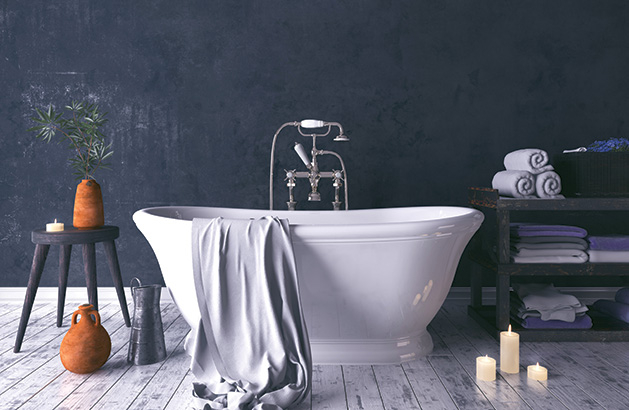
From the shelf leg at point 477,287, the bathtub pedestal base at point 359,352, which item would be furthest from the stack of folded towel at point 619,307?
the bathtub pedestal base at point 359,352

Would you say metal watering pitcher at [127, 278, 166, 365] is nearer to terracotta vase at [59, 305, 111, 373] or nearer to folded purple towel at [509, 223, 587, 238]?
terracotta vase at [59, 305, 111, 373]

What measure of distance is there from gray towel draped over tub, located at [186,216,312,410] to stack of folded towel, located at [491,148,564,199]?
1.27 metres

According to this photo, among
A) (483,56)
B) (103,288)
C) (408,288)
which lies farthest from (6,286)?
(483,56)

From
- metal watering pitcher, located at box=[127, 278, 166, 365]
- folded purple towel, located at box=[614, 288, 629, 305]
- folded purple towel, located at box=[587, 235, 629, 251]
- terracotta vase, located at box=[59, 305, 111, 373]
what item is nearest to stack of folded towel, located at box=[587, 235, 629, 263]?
folded purple towel, located at box=[587, 235, 629, 251]

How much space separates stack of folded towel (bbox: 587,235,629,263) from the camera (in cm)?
251

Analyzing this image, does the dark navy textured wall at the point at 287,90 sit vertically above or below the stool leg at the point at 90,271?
above

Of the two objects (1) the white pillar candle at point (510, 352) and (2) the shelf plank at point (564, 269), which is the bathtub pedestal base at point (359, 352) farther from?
(2) the shelf plank at point (564, 269)

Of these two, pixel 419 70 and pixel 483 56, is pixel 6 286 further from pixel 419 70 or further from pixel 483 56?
pixel 483 56

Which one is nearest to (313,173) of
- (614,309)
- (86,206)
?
(86,206)

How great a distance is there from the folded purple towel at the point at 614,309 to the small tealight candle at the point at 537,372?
910mm

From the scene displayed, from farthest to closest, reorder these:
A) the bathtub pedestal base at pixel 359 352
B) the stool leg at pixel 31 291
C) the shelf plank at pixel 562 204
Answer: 1. the shelf plank at pixel 562 204
2. the stool leg at pixel 31 291
3. the bathtub pedestal base at pixel 359 352

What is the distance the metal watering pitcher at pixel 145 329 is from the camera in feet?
7.24

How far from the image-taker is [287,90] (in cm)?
318

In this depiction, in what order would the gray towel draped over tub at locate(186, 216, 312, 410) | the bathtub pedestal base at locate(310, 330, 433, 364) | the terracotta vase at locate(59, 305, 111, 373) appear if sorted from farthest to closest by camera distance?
1. the bathtub pedestal base at locate(310, 330, 433, 364)
2. the terracotta vase at locate(59, 305, 111, 373)
3. the gray towel draped over tub at locate(186, 216, 312, 410)
